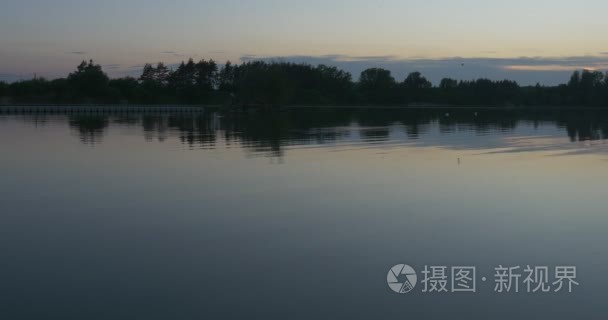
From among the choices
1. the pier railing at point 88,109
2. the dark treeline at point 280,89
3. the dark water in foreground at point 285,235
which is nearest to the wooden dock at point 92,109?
the pier railing at point 88,109

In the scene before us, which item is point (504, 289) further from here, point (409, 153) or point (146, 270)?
point (409, 153)

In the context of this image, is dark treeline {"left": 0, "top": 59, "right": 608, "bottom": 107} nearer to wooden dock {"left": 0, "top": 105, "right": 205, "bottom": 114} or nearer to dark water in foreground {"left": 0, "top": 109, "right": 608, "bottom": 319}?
wooden dock {"left": 0, "top": 105, "right": 205, "bottom": 114}

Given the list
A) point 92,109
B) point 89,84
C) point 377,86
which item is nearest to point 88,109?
point 92,109

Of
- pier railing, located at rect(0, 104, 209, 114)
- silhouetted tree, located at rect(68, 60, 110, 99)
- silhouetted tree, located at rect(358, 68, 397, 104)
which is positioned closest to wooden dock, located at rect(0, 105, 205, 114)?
pier railing, located at rect(0, 104, 209, 114)

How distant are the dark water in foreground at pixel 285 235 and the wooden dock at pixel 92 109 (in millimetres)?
67575

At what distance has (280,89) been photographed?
312ft

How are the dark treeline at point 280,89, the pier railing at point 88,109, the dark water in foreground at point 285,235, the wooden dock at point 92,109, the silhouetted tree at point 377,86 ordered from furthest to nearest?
the silhouetted tree at point 377,86, the dark treeline at point 280,89, the wooden dock at point 92,109, the pier railing at point 88,109, the dark water in foreground at point 285,235

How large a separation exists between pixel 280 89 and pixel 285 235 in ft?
281

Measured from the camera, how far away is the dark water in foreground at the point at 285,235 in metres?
7.39

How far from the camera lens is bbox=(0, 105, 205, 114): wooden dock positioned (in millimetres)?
81050

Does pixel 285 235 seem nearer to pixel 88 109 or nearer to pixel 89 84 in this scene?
pixel 88 109

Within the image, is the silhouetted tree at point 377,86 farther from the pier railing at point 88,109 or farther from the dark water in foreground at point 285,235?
the dark water in foreground at point 285,235

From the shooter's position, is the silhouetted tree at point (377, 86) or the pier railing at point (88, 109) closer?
the pier railing at point (88, 109)

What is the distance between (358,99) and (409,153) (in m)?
110
